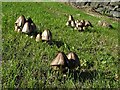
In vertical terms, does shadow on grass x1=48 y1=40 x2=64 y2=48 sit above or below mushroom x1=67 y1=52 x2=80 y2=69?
below

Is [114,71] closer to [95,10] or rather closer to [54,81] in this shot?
[54,81]

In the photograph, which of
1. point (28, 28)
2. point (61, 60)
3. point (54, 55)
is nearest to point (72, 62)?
point (61, 60)

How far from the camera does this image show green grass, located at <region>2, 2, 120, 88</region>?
8.00m

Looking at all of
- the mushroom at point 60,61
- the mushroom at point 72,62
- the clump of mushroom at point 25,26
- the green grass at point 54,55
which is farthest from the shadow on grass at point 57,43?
the mushroom at point 60,61

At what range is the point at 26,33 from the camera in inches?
420

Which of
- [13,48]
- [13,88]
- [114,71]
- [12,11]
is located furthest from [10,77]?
[12,11]

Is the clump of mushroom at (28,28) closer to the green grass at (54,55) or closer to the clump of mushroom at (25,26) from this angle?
the clump of mushroom at (25,26)

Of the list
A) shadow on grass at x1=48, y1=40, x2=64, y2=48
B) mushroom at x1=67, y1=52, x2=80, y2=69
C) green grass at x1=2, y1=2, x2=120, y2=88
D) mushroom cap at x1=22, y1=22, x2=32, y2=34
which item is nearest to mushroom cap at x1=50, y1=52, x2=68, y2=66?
mushroom at x1=67, y1=52, x2=80, y2=69

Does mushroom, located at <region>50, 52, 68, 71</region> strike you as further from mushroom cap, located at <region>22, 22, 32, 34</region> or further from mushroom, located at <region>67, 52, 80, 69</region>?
mushroom cap, located at <region>22, 22, 32, 34</region>

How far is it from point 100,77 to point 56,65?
1232 mm

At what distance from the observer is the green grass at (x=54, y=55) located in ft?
26.2

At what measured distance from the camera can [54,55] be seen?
9.49m

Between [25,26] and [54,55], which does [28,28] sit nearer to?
[25,26]

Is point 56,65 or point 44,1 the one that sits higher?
point 56,65
